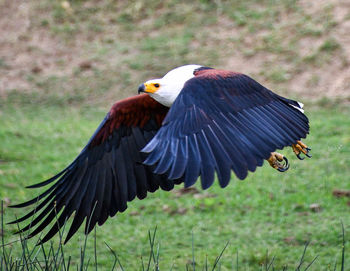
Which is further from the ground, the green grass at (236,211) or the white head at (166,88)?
the white head at (166,88)

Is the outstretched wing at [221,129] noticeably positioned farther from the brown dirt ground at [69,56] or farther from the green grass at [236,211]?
the brown dirt ground at [69,56]

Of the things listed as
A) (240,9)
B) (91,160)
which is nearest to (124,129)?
(91,160)

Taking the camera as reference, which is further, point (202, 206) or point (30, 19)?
point (30, 19)

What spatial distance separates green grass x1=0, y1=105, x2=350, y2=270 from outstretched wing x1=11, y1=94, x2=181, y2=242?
3.25 ft

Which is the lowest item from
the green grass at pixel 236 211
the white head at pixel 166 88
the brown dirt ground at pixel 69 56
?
the green grass at pixel 236 211

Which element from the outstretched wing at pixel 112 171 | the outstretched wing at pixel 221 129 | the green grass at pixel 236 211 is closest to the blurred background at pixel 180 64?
the green grass at pixel 236 211

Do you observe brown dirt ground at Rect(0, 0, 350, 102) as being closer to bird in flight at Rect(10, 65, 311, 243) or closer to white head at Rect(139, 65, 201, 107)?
bird in flight at Rect(10, 65, 311, 243)

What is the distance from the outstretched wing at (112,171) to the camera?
5148 millimetres

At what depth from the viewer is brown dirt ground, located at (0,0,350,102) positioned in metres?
11.1

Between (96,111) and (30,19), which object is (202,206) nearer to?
(96,111)

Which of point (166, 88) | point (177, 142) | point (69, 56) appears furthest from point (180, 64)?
point (177, 142)

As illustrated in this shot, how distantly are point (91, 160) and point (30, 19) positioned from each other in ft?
31.9

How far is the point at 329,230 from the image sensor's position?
6402 millimetres

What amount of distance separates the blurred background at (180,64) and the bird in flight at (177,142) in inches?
41.8
